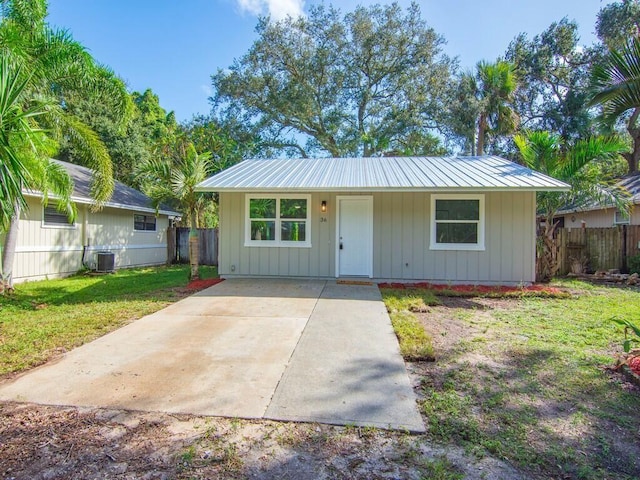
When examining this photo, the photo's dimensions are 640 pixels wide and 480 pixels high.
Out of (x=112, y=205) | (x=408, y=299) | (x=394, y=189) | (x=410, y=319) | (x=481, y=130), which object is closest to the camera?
(x=410, y=319)

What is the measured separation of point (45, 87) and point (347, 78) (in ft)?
56.4

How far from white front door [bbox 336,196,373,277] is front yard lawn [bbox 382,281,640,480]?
354 centimetres

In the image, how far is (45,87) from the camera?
312 inches

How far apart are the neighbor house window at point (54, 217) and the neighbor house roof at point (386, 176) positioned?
5062 mm

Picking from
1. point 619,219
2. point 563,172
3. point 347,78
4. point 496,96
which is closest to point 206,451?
point 563,172

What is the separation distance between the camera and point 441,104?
815 inches

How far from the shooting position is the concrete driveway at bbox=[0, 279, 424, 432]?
9.96 feet

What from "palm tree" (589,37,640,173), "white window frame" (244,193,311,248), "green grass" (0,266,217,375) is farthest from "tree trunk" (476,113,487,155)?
"green grass" (0,266,217,375)

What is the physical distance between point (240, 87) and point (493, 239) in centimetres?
1762

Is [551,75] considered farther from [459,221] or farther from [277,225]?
[277,225]

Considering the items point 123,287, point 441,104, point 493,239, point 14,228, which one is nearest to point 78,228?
point 14,228

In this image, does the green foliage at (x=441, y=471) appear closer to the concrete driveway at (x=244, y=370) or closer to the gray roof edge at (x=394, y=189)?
the concrete driveway at (x=244, y=370)

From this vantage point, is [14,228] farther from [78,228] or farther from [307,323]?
[307,323]

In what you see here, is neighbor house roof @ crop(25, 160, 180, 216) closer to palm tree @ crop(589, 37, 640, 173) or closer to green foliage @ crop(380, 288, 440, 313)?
green foliage @ crop(380, 288, 440, 313)
